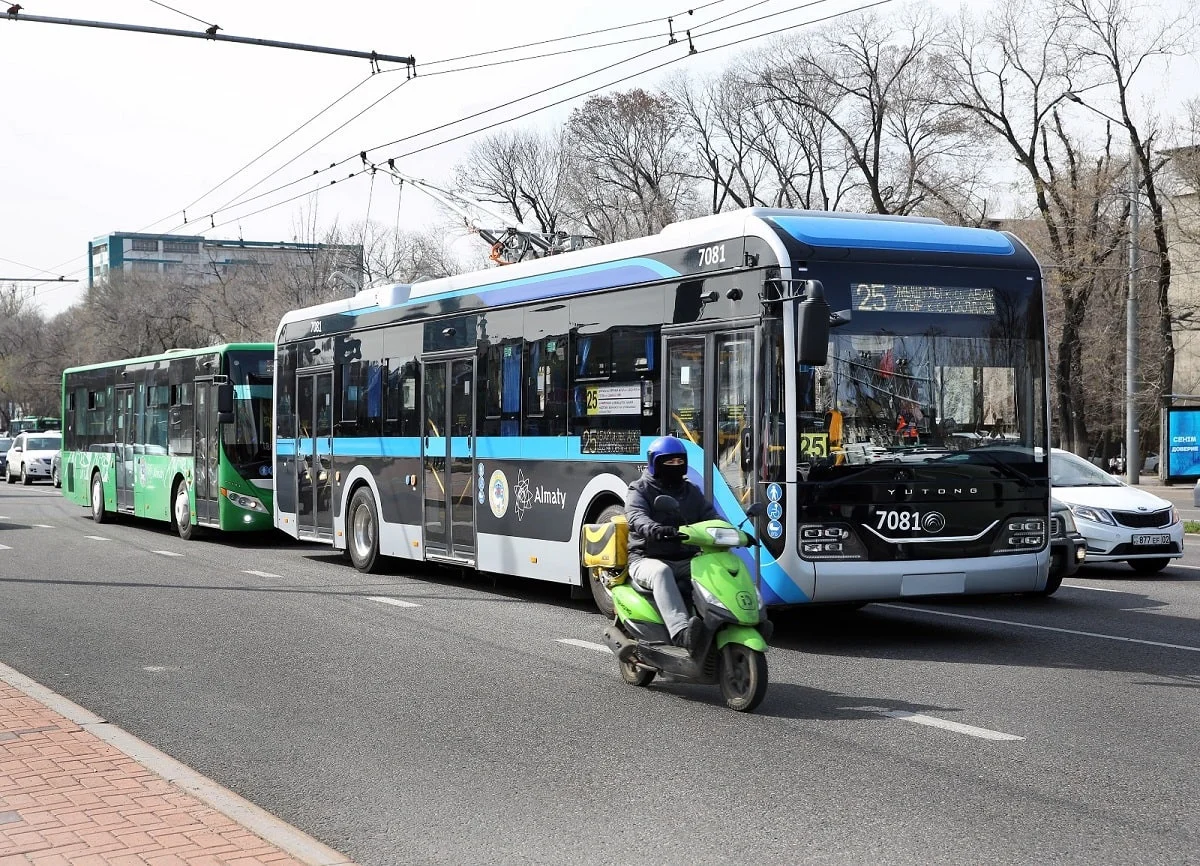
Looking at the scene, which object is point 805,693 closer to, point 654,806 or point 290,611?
point 654,806

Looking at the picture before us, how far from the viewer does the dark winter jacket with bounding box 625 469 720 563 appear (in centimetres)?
862

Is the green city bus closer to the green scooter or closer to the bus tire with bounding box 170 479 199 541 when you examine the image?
A: the bus tire with bounding box 170 479 199 541

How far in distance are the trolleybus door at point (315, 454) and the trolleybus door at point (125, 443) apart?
809 cm

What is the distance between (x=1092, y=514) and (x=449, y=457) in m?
7.22

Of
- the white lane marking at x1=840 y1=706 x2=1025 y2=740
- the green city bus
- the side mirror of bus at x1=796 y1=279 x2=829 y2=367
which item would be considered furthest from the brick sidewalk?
the green city bus

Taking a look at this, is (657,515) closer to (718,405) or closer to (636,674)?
(636,674)

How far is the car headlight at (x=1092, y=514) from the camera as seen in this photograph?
16453mm

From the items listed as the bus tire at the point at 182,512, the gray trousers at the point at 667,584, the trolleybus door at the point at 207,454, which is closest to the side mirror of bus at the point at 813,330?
the gray trousers at the point at 667,584

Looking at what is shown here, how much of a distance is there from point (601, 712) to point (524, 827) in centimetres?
244

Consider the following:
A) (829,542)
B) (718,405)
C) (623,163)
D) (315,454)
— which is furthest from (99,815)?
(623,163)

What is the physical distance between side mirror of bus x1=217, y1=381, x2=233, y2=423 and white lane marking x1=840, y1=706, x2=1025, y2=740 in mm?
15283

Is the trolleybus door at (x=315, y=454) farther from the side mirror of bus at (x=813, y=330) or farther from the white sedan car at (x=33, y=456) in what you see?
the white sedan car at (x=33, y=456)

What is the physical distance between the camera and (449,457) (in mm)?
14797


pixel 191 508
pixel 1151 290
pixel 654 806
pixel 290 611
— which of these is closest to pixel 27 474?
pixel 191 508
